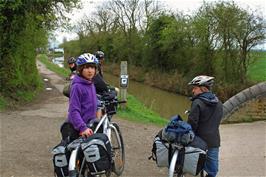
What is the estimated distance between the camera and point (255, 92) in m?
11.7

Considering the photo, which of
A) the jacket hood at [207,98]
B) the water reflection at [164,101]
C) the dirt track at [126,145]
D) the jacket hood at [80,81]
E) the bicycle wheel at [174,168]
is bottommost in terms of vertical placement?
the water reflection at [164,101]

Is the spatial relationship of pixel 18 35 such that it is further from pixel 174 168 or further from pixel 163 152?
pixel 174 168

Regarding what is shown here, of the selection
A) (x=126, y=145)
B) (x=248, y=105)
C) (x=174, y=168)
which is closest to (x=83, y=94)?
(x=174, y=168)

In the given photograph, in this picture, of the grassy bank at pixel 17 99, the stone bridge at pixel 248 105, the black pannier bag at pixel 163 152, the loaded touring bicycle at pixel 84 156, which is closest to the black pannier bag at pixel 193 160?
the black pannier bag at pixel 163 152

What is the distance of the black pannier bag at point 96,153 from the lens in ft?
14.2

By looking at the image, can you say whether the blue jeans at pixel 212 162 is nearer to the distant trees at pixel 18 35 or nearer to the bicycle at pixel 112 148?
the bicycle at pixel 112 148

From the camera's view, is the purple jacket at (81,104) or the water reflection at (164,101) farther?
the water reflection at (164,101)

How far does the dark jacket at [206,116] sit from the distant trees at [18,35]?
29.6ft

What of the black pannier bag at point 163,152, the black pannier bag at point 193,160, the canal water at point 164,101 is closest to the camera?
the black pannier bag at point 193,160

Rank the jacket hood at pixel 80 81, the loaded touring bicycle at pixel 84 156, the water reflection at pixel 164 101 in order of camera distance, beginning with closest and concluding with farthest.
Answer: the loaded touring bicycle at pixel 84 156 → the jacket hood at pixel 80 81 → the water reflection at pixel 164 101

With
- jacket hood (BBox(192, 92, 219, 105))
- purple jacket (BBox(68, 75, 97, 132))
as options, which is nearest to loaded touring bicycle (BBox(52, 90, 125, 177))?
purple jacket (BBox(68, 75, 97, 132))

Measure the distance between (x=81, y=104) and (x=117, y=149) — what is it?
153 cm

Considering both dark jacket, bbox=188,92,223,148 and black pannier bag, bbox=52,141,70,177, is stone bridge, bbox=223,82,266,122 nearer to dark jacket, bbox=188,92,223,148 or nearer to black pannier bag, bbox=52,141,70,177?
dark jacket, bbox=188,92,223,148

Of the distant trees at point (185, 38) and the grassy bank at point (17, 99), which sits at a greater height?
the distant trees at point (185, 38)
